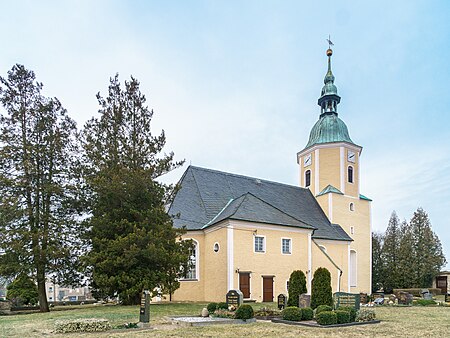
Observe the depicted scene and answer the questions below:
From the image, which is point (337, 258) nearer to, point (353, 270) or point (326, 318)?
point (353, 270)

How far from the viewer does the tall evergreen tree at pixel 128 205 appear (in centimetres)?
1919

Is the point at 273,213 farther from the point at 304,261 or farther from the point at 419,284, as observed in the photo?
the point at 419,284

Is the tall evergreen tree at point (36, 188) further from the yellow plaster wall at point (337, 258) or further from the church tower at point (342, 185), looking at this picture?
the church tower at point (342, 185)

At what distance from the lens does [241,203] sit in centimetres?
2538

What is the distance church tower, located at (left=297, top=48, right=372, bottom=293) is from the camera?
114ft

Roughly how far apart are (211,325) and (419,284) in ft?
122

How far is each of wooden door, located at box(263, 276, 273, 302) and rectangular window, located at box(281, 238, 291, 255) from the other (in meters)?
1.98

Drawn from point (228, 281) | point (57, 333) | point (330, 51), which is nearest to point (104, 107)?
point (228, 281)

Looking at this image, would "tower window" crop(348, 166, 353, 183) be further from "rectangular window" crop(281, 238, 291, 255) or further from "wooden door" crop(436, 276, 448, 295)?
"wooden door" crop(436, 276, 448, 295)

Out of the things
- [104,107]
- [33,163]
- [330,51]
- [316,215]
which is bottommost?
[316,215]

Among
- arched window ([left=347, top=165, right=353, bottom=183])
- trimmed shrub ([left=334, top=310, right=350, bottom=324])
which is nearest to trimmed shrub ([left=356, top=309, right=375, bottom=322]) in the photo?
trimmed shrub ([left=334, top=310, right=350, bottom=324])

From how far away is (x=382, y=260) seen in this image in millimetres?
46250

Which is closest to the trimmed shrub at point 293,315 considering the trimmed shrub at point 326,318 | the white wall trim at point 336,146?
the trimmed shrub at point 326,318

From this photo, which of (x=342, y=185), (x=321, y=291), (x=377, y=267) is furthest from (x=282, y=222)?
(x=377, y=267)
